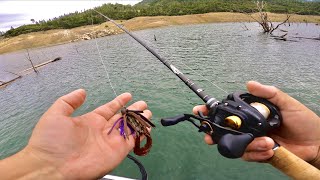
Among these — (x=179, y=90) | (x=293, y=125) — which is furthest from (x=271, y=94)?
(x=179, y=90)

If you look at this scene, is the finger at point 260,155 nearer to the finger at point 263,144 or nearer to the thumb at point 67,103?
the finger at point 263,144

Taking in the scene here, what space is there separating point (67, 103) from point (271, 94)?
9.82 ft

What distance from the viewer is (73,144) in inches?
140

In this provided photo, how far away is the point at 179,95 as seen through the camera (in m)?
16.1

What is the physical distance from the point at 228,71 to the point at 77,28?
8001cm

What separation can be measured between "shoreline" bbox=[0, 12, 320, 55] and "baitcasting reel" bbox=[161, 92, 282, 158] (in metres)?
71.7

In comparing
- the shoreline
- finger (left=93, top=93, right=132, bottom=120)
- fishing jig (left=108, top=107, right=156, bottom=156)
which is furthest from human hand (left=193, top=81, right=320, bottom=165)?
the shoreline

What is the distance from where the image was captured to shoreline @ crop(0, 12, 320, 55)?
76250 mm

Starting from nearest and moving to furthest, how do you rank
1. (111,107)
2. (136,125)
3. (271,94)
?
(271,94)
(136,125)
(111,107)

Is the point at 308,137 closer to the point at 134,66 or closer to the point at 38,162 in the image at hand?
the point at 38,162

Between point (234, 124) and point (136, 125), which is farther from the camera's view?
point (136, 125)

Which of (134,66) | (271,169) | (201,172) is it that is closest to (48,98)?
(134,66)

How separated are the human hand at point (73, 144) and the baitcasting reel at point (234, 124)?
129cm

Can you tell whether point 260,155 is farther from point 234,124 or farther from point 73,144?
point 73,144
